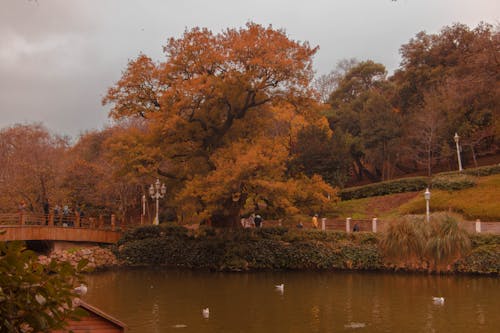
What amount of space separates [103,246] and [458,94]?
2865cm

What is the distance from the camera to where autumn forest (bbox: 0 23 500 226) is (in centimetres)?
2634

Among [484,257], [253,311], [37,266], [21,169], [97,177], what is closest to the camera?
[37,266]

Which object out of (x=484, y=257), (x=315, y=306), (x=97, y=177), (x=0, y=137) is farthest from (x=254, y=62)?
(x=0, y=137)

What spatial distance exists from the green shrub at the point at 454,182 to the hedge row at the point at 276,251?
11.5m

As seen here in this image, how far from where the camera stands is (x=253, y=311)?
A: 1667cm

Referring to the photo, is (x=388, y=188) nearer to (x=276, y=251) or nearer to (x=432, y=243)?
(x=276, y=251)

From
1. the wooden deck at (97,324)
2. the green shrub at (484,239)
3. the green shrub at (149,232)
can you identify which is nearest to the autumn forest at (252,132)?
the green shrub at (149,232)

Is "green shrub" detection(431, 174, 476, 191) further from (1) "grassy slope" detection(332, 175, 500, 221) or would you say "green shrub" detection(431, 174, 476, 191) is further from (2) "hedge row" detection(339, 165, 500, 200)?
(1) "grassy slope" detection(332, 175, 500, 221)

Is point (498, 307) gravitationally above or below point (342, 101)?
below

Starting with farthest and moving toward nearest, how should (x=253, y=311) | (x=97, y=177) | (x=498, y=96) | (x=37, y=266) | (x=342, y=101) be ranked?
(x=342, y=101) → (x=97, y=177) → (x=498, y=96) → (x=253, y=311) → (x=37, y=266)

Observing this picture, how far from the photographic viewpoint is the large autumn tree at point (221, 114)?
2573cm

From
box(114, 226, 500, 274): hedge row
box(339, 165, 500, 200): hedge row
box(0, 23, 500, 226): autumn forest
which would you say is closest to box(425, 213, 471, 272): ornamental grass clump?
box(114, 226, 500, 274): hedge row

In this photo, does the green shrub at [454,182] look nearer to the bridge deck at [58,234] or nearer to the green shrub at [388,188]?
the green shrub at [388,188]

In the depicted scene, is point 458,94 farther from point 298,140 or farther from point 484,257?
point 484,257
